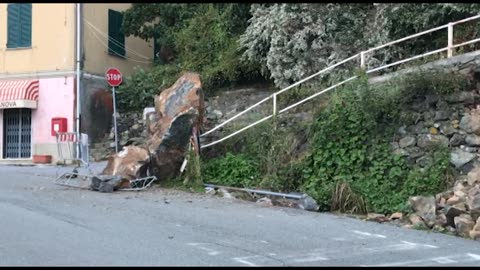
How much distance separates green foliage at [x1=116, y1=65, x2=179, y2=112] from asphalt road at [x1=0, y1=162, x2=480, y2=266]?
8433 mm

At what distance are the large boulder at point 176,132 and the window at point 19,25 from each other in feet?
31.4

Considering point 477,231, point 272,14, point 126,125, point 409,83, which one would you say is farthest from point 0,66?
point 477,231

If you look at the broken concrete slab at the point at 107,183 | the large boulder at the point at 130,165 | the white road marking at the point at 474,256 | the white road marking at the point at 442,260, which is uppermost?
the large boulder at the point at 130,165

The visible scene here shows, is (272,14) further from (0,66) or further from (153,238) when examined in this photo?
(0,66)

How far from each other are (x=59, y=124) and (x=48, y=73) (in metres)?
1.93

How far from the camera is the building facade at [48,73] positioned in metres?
19.5

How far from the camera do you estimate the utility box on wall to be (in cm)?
1914

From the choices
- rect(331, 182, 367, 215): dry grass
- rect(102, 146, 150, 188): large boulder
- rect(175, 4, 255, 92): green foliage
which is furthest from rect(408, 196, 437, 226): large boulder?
rect(175, 4, 255, 92): green foliage

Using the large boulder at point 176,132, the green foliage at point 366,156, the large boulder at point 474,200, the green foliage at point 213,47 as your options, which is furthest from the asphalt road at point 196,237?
the green foliage at point 213,47

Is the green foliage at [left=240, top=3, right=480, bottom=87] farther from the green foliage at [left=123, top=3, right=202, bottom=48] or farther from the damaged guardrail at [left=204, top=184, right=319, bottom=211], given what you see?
the green foliage at [left=123, top=3, right=202, bottom=48]

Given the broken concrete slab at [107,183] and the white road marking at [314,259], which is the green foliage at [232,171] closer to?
the broken concrete slab at [107,183]

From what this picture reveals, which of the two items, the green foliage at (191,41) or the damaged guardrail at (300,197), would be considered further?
the green foliage at (191,41)

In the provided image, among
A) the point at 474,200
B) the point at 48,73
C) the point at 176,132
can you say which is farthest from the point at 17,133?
the point at 474,200

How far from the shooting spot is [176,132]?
12766 millimetres
